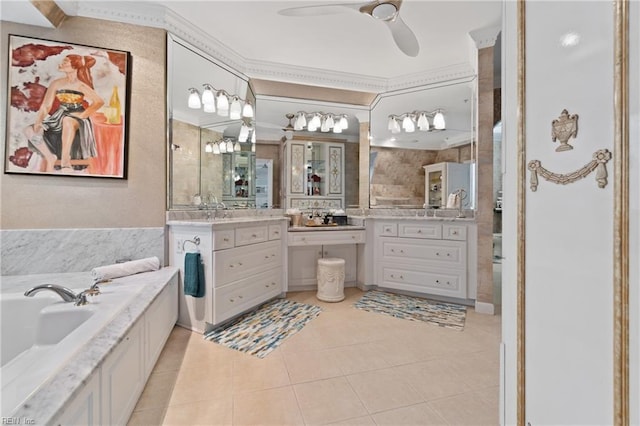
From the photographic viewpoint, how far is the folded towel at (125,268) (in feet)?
6.94

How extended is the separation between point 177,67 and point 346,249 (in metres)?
2.78

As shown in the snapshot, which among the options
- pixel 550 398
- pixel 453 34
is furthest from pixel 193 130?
pixel 550 398

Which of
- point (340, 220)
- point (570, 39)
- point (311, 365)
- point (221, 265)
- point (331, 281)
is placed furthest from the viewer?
point (340, 220)

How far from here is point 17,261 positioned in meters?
2.25

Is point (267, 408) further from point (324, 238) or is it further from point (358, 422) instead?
point (324, 238)

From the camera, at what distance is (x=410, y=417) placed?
1507mm

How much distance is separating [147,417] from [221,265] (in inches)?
46.1

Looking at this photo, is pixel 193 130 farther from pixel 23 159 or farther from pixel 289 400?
pixel 289 400

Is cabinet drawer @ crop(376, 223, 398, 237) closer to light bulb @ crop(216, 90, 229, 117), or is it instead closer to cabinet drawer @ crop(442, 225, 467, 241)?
cabinet drawer @ crop(442, 225, 467, 241)

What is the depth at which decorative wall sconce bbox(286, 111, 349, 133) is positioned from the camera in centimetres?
395

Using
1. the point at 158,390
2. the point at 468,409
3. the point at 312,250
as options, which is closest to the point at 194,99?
the point at 312,250

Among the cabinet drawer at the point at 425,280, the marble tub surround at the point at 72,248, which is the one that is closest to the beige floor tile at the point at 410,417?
the cabinet drawer at the point at 425,280

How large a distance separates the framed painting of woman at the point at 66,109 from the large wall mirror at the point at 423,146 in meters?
2.94

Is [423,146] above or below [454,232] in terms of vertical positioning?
above
